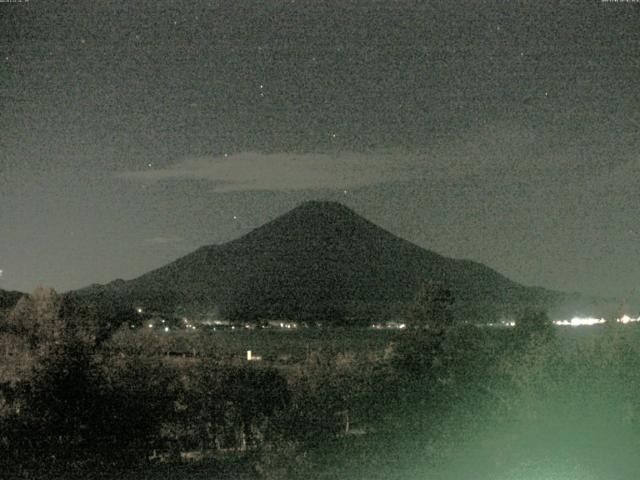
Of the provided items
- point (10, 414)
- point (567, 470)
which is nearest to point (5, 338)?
point (10, 414)

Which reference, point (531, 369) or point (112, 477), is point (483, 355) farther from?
point (112, 477)

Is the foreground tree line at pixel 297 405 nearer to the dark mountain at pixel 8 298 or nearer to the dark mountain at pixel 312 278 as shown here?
the dark mountain at pixel 8 298

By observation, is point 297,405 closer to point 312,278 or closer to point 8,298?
point 8,298

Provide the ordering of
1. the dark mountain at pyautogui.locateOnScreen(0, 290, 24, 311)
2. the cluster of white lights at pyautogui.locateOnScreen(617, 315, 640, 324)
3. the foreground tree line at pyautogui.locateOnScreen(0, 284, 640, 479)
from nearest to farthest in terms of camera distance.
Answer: the cluster of white lights at pyautogui.locateOnScreen(617, 315, 640, 324) → the foreground tree line at pyautogui.locateOnScreen(0, 284, 640, 479) → the dark mountain at pyautogui.locateOnScreen(0, 290, 24, 311)

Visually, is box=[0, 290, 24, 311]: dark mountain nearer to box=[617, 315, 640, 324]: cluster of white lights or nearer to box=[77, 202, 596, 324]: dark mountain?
box=[617, 315, 640, 324]: cluster of white lights

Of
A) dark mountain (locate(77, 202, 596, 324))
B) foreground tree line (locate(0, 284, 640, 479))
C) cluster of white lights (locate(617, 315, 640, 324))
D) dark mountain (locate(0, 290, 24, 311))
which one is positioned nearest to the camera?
cluster of white lights (locate(617, 315, 640, 324))

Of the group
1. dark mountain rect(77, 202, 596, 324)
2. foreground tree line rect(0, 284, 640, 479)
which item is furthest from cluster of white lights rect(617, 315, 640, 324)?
dark mountain rect(77, 202, 596, 324)

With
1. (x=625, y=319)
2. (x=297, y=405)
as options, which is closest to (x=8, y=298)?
(x=297, y=405)

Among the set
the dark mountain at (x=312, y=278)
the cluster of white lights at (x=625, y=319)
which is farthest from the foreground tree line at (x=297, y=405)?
the dark mountain at (x=312, y=278)
